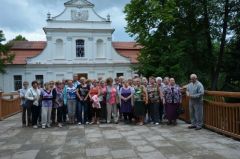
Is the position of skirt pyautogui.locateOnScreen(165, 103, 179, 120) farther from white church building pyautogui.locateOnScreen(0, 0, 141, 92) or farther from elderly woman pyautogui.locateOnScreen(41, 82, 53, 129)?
white church building pyautogui.locateOnScreen(0, 0, 141, 92)

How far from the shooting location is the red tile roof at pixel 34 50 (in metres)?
34.2

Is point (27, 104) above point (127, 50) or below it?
below

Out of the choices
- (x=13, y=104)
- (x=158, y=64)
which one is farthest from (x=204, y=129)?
(x=158, y=64)

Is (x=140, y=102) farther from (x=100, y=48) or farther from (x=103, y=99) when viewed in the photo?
(x=100, y=48)

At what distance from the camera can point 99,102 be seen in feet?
36.3

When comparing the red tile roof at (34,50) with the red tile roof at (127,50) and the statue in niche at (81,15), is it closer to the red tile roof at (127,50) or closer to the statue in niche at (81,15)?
the red tile roof at (127,50)

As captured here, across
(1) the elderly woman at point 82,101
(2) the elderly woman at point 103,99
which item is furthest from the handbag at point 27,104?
(2) the elderly woman at point 103,99

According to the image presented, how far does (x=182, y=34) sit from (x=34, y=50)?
57.0ft

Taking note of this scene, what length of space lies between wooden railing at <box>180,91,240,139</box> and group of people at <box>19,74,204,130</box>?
1281mm

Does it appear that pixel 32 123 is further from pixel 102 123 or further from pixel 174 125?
pixel 174 125

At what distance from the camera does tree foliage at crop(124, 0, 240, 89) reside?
2088cm

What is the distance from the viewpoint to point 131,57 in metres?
36.0

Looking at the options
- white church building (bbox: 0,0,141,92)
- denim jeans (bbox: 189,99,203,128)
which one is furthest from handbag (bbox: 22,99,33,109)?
white church building (bbox: 0,0,141,92)

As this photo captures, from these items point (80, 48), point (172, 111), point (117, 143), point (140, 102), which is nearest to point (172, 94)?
point (172, 111)
